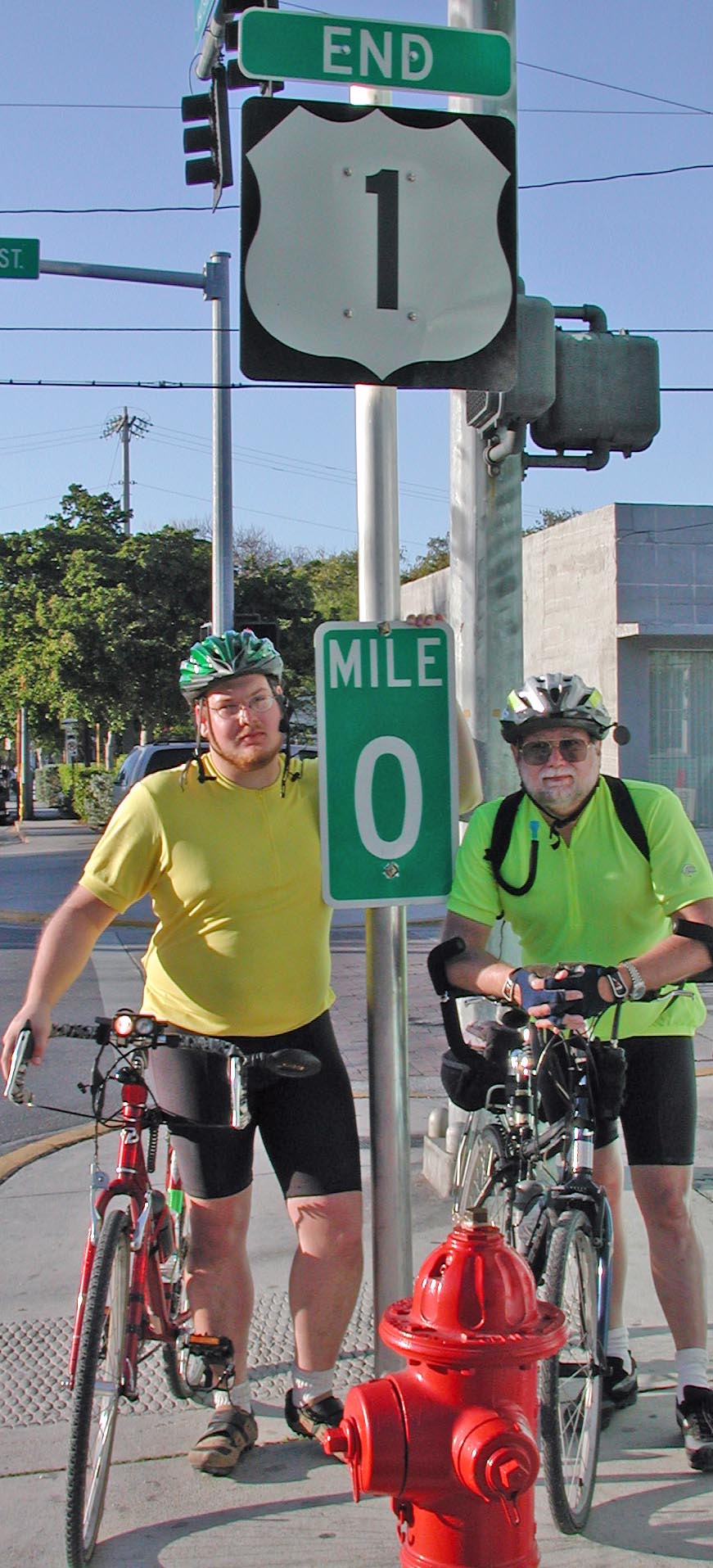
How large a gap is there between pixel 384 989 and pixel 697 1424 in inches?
52.3

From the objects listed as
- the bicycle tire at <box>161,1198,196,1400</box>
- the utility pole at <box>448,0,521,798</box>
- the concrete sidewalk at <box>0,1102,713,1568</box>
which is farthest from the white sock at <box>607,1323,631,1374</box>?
the utility pole at <box>448,0,521,798</box>

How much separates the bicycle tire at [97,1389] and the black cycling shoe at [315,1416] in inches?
22.1

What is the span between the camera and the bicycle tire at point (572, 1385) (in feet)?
10.2

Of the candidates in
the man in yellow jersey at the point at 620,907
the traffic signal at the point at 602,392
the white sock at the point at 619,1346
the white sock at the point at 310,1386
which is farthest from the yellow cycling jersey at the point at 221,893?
the traffic signal at the point at 602,392

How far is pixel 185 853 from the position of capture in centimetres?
363

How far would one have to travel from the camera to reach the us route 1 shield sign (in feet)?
10.7

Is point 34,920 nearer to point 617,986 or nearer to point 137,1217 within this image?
point 137,1217

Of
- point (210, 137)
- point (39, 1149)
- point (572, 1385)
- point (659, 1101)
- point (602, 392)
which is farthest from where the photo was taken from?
point (210, 137)

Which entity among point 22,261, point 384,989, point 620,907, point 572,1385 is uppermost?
point 22,261

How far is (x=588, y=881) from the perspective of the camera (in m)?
3.56

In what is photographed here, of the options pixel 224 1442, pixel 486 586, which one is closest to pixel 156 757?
pixel 486 586

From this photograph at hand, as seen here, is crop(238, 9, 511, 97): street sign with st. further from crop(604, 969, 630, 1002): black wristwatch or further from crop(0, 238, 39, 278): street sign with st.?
crop(0, 238, 39, 278): street sign with st.

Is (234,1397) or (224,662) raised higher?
(224,662)

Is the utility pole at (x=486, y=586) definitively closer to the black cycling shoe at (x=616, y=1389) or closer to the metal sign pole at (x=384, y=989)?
the metal sign pole at (x=384, y=989)
